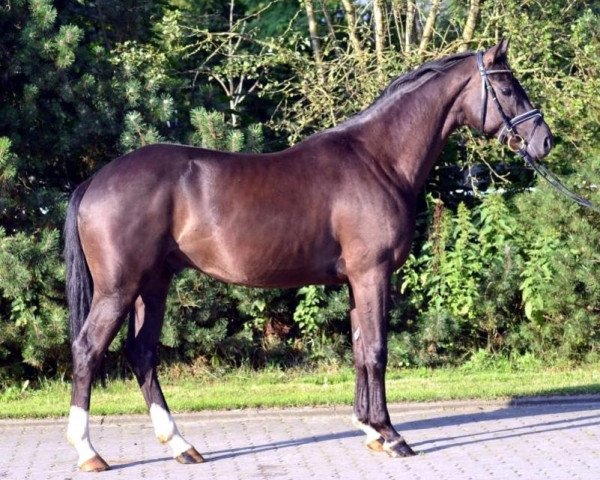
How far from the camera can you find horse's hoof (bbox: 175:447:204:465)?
24.1ft

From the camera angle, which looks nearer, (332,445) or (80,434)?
(80,434)

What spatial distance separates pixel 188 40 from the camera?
1337 cm

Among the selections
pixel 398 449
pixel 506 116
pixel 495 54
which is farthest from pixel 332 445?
pixel 495 54

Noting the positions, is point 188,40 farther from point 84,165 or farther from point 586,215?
point 586,215

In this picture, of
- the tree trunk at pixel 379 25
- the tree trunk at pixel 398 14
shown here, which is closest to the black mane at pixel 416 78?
the tree trunk at pixel 379 25

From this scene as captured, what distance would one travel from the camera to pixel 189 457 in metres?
7.36

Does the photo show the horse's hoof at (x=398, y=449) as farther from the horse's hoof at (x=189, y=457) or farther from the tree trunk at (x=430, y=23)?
the tree trunk at (x=430, y=23)

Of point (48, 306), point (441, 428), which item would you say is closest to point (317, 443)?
point (441, 428)

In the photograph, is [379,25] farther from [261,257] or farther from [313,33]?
[261,257]

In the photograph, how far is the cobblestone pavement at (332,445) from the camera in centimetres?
699

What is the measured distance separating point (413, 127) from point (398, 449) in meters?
2.23

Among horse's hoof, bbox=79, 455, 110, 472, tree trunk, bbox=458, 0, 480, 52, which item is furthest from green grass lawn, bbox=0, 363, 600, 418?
tree trunk, bbox=458, 0, 480, 52

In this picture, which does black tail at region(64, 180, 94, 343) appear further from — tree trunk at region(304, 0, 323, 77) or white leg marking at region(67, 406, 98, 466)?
tree trunk at region(304, 0, 323, 77)

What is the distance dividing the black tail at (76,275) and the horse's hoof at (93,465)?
834mm
